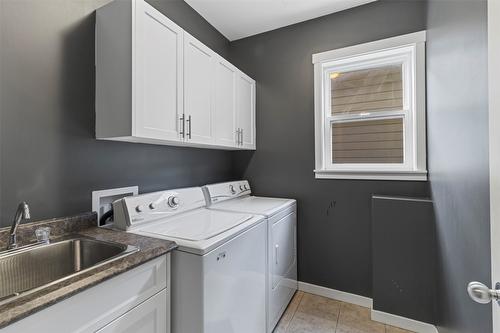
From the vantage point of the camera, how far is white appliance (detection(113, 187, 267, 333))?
3.76ft

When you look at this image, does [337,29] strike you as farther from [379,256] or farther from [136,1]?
[379,256]

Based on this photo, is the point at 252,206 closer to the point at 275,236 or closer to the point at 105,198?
the point at 275,236

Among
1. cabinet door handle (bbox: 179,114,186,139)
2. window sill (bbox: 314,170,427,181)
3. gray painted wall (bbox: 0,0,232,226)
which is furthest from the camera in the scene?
window sill (bbox: 314,170,427,181)

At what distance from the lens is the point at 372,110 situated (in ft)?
7.46

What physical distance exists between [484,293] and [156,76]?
167cm

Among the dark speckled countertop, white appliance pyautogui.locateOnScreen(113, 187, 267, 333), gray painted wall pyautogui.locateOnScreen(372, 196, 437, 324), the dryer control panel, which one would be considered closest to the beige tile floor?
gray painted wall pyautogui.locateOnScreen(372, 196, 437, 324)

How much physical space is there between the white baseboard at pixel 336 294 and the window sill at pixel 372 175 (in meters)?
1.09

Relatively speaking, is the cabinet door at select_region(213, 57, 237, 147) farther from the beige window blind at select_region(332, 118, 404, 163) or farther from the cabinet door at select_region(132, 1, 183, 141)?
the beige window blind at select_region(332, 118, 404, 163)

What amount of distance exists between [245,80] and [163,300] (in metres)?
2.08

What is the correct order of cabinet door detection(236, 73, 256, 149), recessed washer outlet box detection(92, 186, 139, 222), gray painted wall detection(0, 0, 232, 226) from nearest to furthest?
gray painted wall detection(0, 0, 232, 226), recessed washer outlet box detection(92, 186, 139, 222), cabinet door detection(236, 73, 256, 149)

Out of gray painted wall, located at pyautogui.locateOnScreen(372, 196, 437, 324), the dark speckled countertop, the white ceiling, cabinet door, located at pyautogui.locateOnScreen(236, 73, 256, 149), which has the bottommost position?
gray painted wall, located at pyautogui.locateOnScreen(372, 196, 437, 324)

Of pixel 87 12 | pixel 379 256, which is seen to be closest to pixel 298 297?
pixel 379 256

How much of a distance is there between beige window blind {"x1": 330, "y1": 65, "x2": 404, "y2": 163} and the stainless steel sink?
6.76ft

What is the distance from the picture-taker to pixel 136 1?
1.31 meters
